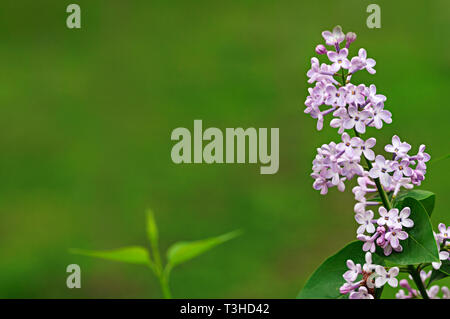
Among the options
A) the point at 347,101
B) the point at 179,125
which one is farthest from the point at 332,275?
the point at 179,125

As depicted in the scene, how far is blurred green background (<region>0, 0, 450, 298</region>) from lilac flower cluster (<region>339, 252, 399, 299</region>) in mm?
2623

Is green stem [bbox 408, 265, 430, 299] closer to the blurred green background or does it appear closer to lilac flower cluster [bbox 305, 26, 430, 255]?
lilac flower cluster [bbox 305, 26, 430, 255]

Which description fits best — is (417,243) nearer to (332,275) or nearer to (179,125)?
(332,275)

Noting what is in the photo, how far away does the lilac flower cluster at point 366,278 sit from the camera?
677mm

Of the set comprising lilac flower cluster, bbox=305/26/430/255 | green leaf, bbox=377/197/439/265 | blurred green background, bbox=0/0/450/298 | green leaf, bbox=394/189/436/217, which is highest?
blurred green background, bbox=0/0/450/298

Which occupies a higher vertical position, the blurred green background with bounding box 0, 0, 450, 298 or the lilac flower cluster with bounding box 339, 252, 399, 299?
the blurred green background with bounding box 0, 0, 450, 298

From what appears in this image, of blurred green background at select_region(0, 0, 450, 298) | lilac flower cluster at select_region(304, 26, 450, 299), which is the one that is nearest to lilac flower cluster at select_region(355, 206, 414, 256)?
lilac flower cluster at select_region(304, 26, 450, 299)

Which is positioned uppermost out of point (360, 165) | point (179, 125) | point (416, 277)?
point (179, 125)

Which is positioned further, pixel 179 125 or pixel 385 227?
pixel 179 125

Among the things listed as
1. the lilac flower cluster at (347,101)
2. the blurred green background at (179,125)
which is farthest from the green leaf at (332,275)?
the blurred green background at (179,125)

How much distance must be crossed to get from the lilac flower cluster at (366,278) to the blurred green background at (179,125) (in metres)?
2.62

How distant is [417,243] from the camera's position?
0.70 m

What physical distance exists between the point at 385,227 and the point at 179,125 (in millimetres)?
3827

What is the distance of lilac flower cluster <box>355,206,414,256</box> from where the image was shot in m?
0.68
